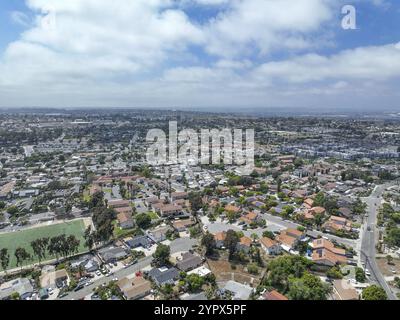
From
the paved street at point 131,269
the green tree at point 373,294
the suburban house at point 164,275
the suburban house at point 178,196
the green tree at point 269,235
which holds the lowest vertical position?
the paved street at point 131,269

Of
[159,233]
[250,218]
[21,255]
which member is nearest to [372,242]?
[250,218]

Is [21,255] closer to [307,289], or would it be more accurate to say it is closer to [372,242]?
[307,289]

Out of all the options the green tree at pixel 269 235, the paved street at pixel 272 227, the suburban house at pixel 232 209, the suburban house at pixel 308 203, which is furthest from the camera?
the suburban house at pixel 308 203

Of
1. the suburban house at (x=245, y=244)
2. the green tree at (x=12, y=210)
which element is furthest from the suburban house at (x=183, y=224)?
the green tree at (x=12, y=210)

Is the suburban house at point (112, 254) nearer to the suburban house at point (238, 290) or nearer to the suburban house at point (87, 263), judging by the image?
the suburban house at point (87, 263)
